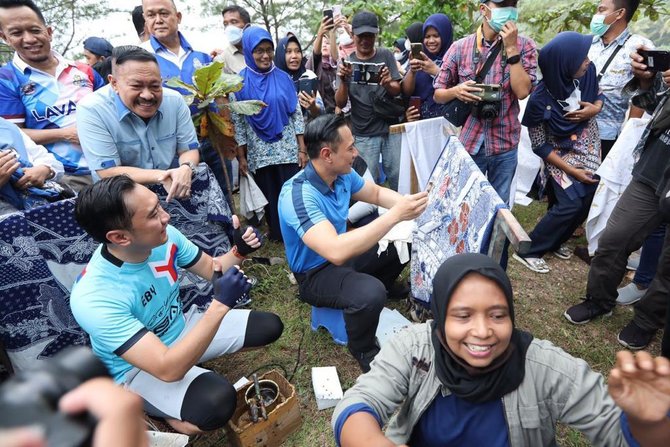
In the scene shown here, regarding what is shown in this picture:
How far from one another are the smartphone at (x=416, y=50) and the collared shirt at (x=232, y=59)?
1.76 metres

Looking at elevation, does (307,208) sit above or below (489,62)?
below

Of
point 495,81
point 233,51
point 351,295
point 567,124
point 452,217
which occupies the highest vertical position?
point 233,51

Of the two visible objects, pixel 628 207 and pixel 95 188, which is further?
pixel 628 207

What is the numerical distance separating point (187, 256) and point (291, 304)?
1.27 m

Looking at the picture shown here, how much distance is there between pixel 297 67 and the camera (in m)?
4.86

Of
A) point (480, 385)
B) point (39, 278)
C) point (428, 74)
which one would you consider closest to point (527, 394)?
point (480, 385)

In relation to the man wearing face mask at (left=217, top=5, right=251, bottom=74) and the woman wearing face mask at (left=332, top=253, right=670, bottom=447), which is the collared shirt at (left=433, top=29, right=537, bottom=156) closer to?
the man wearing face mask at (left=217, top=5, right=251, bottom=74)

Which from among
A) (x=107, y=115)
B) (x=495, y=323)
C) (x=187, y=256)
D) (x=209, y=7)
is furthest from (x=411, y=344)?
(x=209, y=7)

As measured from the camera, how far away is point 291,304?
11.3ft

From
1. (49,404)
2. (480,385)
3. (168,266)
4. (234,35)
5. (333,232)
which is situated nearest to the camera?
(49,404)

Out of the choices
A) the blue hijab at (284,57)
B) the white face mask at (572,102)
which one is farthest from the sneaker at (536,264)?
the blue hijab at (284,57)

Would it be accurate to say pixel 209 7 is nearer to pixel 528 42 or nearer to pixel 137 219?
pixel 528 42

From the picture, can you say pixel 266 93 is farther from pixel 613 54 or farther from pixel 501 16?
pixel 613 54

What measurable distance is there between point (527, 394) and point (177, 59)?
3.62 meters
